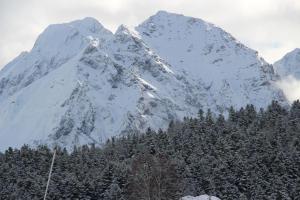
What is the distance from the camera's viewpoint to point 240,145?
144 meters

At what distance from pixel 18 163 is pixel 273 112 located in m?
60.0

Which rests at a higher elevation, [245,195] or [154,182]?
[245,195]

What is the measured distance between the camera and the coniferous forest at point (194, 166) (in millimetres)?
125375

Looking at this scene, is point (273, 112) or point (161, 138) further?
point (273, 112)

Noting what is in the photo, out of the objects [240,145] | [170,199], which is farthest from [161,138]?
[170,199]

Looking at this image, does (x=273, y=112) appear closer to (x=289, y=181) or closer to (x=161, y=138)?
(x=161, y=138)

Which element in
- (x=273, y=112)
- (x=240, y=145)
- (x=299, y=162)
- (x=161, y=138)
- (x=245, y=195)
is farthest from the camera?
(x=273, y=112)

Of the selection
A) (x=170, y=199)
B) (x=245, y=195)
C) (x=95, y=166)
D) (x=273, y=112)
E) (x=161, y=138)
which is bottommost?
(x=170, y=199)

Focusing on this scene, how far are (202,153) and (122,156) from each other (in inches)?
754

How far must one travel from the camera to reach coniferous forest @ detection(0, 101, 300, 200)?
12538cm

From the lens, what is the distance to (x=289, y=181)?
128 metres

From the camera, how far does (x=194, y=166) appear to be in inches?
5310

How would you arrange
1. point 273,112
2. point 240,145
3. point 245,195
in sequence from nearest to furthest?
point 245,195 < point 240,145 < point 273,112

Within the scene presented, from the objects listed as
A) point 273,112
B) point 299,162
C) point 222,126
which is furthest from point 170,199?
point 273,112
